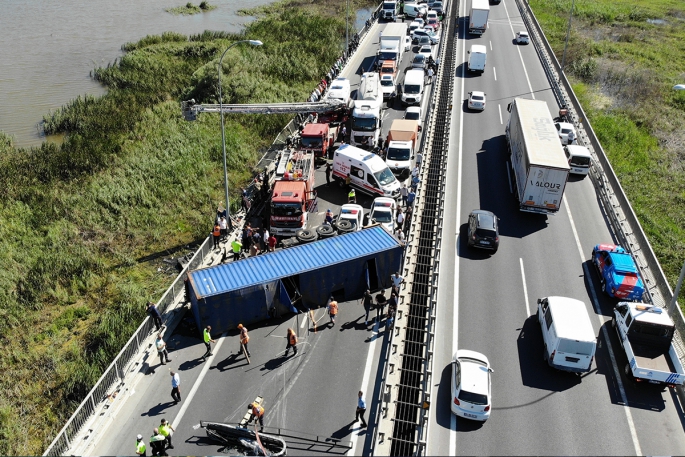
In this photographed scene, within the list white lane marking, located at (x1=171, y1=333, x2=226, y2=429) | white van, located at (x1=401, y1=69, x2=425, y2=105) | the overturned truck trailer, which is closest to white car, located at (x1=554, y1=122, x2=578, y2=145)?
white van, located at (x1=401, y1=69, x2=425, y2=105)

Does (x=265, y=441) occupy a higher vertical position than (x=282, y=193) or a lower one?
lower

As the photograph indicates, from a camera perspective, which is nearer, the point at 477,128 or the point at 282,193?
the point at 282,193

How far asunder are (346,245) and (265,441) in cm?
966

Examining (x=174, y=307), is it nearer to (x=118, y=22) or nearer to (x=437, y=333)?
(x=437, y=333)

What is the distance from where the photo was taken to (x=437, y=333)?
71.6 ft

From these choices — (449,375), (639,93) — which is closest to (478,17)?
(639,93)

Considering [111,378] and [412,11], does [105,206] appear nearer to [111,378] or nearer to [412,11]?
[111,378]

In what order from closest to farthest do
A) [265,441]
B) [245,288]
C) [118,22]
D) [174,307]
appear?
[265,441] < [245,288] < [174,307] < [118,22]

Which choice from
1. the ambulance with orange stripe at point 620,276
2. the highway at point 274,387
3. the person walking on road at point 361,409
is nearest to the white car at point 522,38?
the ambulance with orange stripe at point 620,276

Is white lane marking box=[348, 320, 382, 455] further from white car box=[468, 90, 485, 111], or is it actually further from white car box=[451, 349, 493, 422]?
white car box=[468, 90, 485, 111]

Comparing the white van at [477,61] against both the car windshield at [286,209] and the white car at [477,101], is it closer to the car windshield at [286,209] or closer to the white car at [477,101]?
the white car at [477,101]

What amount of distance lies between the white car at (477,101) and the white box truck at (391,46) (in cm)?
1223

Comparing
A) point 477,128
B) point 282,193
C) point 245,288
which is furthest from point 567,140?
point 245,288

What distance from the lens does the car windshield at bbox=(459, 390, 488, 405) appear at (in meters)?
17.5
